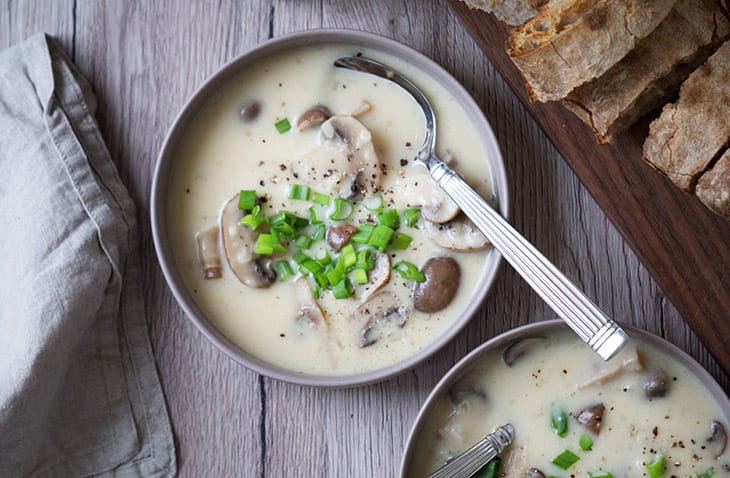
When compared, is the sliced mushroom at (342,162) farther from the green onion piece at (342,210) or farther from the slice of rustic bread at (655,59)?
the slice of rustic bread at (655,59)

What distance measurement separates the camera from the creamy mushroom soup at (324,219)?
2816 mm

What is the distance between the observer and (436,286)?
2.77 metres

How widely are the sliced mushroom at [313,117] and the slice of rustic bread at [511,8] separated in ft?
1.73

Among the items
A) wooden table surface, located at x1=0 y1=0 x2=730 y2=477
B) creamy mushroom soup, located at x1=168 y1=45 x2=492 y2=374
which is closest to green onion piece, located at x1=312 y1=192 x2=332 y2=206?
creamy mushroom soup, located at x1=168 y1=45 x2=492 y2=374

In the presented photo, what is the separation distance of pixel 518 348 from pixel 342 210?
0.64 metres

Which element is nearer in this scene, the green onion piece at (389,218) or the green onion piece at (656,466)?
the green onion piece at (656,466)

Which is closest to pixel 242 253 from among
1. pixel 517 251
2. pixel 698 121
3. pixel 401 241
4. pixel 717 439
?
pixel 401 241

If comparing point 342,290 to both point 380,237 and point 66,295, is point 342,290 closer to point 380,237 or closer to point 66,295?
point 380,237

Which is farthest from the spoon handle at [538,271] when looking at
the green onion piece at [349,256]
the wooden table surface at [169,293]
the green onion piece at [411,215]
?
the green onion piece at [349,256]

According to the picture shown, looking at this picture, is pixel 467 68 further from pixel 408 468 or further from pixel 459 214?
pixel 408 468

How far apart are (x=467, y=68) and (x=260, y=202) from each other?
0.74m

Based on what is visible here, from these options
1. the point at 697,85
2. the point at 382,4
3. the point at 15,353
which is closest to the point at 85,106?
the point at 15,353

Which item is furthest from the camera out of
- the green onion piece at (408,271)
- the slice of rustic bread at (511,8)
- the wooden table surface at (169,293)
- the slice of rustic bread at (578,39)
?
the wooden table surface at (169,293)

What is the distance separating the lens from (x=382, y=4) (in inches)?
119
